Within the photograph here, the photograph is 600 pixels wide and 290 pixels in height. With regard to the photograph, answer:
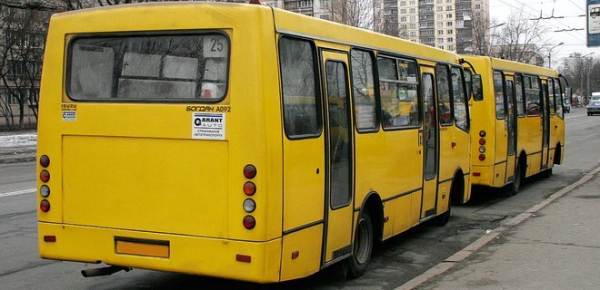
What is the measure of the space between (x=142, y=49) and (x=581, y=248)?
18.5 feet

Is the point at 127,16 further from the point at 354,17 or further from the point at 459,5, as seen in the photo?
the point at 459,5

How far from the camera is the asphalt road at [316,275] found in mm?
7465

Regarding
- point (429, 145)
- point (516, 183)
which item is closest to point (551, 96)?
point (516, 183)

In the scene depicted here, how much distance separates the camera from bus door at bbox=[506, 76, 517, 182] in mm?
14500

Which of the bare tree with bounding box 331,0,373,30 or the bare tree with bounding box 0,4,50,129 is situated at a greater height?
the bare tree with bounding box 331,0,373,30

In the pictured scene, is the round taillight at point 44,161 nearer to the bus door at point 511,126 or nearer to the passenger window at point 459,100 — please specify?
the passenger window at point 459,100

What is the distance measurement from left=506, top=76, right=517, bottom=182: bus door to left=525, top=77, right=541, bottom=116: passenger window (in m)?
1.07

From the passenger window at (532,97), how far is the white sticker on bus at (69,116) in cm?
1168

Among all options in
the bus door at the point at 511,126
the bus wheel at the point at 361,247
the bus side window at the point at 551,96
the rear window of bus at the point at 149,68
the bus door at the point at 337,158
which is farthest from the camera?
the bus side window at the point at 551,96

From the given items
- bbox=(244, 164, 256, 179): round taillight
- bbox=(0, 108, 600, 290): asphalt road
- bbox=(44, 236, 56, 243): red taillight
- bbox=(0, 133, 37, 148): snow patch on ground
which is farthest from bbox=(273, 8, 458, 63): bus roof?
bbox=(0, 133, 37, 148): snow patch on ground

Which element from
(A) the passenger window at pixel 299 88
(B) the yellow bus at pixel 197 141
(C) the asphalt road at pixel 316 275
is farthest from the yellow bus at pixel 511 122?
(A) the passenger window at pixel 299 88

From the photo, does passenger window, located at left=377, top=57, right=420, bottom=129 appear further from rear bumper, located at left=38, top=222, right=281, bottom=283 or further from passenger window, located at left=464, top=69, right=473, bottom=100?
passenger window, located at left=464, top=69, right=473, bottom=100

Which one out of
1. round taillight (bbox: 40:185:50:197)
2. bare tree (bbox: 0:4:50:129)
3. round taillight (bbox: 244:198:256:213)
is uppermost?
bare tree (bbox: 0:4:50:129)

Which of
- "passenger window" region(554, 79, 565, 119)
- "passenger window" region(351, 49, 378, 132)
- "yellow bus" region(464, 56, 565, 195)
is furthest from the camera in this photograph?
"passenger window" region(554, 79, 565, 119)
